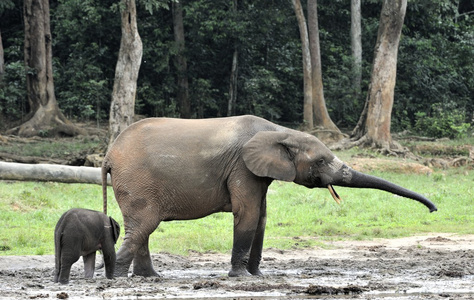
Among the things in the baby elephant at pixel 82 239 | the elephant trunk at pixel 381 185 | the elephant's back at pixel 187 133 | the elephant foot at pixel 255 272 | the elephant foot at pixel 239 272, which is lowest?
the elephant foot at pixel 255 272

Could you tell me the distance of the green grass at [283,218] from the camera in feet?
42.9

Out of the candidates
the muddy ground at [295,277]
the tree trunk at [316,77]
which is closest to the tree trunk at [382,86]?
the tree trunk at [316,77]

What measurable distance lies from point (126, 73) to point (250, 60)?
38.2 ft

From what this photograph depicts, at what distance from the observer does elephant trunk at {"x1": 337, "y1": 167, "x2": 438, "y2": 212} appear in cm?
1009

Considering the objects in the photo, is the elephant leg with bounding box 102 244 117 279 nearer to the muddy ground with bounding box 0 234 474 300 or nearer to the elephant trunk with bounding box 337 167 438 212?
the muddy ground with bounding box 0 234 474 300

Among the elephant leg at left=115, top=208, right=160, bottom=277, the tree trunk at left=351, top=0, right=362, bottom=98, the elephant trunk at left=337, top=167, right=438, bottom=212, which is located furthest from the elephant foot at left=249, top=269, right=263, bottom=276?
the tree trunk at left=351, top=0, right=362, bottom=98

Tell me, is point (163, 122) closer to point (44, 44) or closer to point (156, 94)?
point (44, 44)

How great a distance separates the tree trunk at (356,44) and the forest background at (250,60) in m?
0.24

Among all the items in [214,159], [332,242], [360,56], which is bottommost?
[332,242]

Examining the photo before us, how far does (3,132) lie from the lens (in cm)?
2730

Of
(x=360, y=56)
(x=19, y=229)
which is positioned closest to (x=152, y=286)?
(x=19, y=229)

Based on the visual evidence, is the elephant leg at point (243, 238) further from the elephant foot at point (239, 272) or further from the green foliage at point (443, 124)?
the green foliage at point (443, 124)

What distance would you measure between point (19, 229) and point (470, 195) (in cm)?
1028

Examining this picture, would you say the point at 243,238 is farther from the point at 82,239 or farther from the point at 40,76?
the point at 40,76
